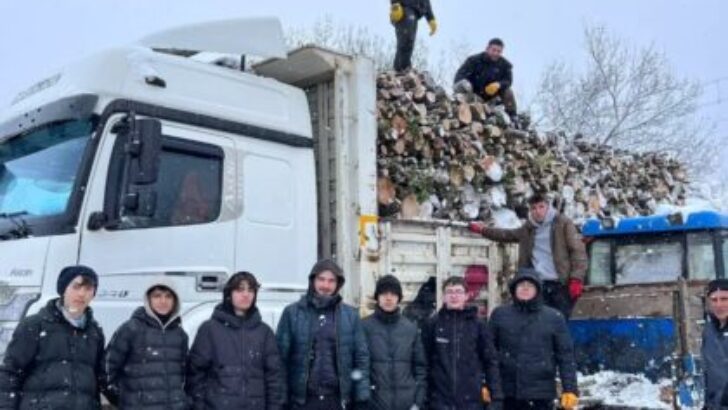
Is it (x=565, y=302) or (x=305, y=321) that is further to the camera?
(x=565, y=302)

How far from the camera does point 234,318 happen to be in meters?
4.37

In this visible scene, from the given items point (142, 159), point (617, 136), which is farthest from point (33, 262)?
point (617, 136)

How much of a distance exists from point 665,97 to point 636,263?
51.2 ft

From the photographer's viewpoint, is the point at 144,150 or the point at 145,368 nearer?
the point at 145,368

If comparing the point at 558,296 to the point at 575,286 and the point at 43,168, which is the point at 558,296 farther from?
the point at 43,168

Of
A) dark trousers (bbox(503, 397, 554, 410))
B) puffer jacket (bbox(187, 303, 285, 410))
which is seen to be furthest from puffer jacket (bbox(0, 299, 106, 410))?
dark trousers (bbox(503, 397, 554, 410))

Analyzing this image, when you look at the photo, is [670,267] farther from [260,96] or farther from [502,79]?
[260,96]

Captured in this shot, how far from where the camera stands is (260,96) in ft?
18.4

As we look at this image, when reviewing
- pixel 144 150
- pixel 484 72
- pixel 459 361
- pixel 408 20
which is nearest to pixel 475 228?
pixel 459 361

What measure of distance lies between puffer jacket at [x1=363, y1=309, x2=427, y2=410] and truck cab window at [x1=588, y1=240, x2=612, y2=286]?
11.4 feet

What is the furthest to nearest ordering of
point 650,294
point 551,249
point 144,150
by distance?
point 650,294, point 551,249, point 144,150

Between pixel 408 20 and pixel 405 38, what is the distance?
1.23 ft

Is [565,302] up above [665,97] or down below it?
below

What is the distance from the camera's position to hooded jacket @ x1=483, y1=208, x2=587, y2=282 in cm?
674
